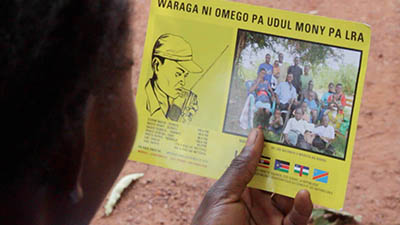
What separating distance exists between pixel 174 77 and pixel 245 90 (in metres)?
0.22

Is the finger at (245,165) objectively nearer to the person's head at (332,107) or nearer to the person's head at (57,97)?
the person's head at (332,107)

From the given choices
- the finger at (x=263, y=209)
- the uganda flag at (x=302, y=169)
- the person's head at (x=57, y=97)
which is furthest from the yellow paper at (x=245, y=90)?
the person's head at (x=57, y=97)

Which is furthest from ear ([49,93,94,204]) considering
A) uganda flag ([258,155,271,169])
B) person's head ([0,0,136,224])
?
uganda flag ([258,155,271,169])

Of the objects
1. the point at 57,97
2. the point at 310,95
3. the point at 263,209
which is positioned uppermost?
the point at 310,95

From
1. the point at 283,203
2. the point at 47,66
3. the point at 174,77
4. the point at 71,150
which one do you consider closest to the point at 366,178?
the point at 283,203

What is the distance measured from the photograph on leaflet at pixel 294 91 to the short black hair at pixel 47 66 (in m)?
0.59

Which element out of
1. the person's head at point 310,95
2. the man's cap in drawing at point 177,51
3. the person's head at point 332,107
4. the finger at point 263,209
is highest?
the man's cap in drawing at point 177,51

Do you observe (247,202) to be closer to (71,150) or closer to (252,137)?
(252,137)

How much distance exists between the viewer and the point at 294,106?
1253mm

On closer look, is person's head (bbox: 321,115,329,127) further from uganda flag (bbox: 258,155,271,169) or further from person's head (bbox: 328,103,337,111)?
uganda flag (bbox: 258,155,271,169)

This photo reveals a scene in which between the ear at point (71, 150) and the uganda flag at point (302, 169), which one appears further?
the uganda flag at point (302, 169)

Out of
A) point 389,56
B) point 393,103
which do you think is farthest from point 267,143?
point 389,56

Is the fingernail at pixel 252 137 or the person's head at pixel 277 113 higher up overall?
the person's head at pixel 277 113

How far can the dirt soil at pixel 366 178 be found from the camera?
86.0 inches
